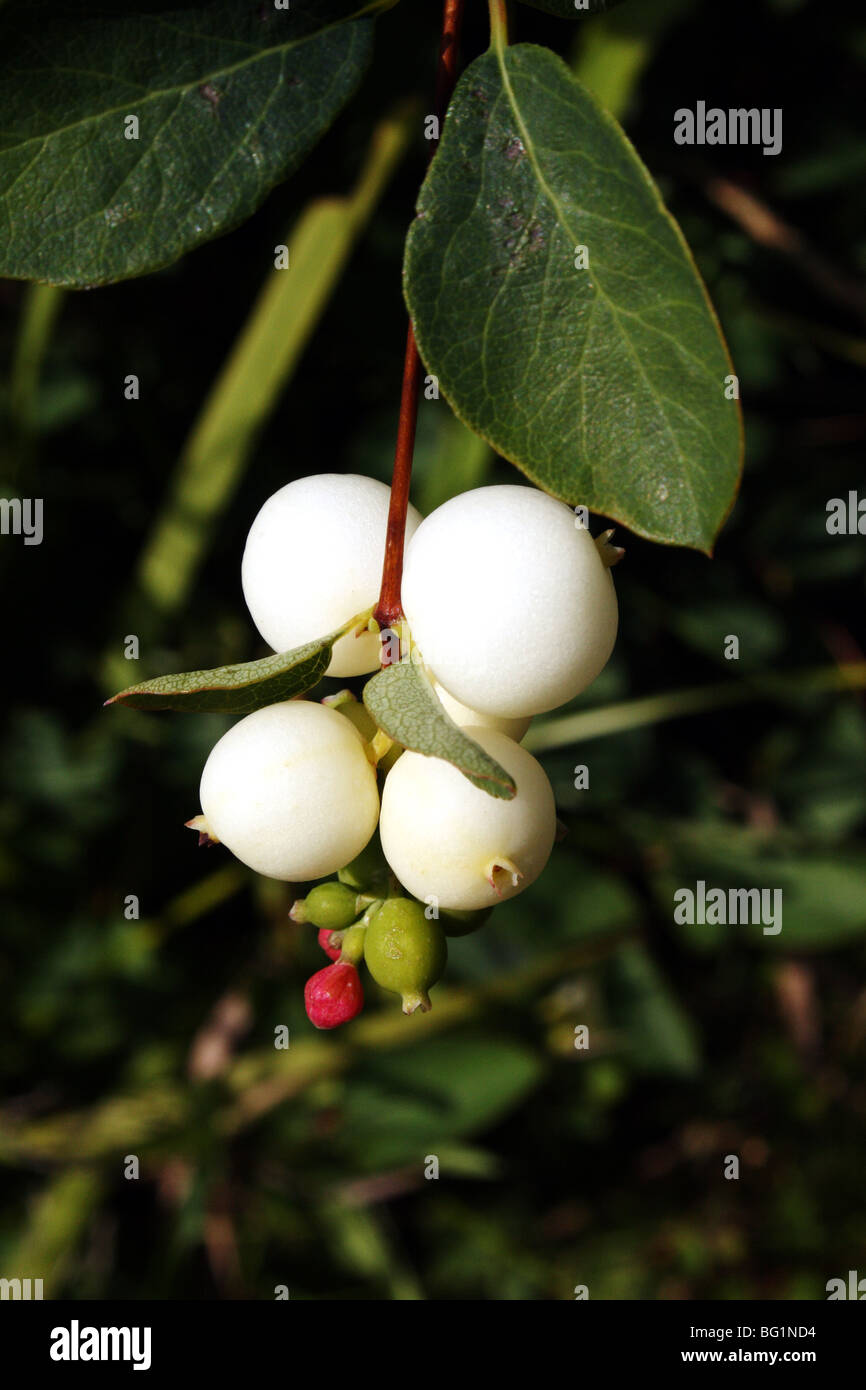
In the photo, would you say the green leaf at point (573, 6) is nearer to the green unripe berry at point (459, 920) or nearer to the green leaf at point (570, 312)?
the green leaf at point (570, 312)

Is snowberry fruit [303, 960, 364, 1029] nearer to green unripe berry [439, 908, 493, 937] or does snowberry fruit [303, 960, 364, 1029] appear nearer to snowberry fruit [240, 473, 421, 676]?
green unripe berry [439, 908, 493, 937]

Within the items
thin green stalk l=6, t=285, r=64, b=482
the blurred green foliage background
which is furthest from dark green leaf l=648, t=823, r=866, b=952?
thin green stalk l=6, t=285, r=64, b=482

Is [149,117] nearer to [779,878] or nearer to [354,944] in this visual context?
[354,944]

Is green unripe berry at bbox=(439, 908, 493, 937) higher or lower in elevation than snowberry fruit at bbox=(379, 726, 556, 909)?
lower

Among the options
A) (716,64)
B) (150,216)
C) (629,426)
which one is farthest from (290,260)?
(629,426)

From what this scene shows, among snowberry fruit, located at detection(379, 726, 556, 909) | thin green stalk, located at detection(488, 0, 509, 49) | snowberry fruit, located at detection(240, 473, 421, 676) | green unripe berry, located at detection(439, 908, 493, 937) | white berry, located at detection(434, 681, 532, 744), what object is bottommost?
green unripe berry, located at detection(439, 908, 493, 937)

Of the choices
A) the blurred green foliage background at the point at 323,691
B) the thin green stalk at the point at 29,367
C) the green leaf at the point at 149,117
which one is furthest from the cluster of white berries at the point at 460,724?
the thin green stalk at the point at 29,367
